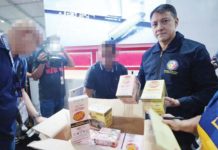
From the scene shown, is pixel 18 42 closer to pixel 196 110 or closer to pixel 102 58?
pixel 102 58

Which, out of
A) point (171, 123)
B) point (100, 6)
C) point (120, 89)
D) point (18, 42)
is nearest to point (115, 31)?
point (100, 6)

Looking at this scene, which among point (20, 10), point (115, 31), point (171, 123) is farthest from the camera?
point (20, 10)

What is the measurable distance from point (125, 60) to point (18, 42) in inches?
50.7

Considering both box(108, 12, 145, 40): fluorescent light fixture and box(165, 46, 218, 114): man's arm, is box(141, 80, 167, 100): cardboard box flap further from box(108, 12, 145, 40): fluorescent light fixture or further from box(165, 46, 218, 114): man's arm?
box(108, 12, 145, 40): fluorescent light fixture

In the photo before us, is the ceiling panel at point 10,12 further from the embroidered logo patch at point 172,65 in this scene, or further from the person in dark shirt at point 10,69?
the embroidered logo patch at point 172,65

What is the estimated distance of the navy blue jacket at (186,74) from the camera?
1.05 metres

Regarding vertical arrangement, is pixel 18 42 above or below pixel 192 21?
below

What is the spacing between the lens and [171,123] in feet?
2.39

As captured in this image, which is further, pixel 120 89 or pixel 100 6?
pixel 100 6

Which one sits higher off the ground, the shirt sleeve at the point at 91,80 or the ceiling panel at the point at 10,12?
the ceiling panel at the point at 10,12

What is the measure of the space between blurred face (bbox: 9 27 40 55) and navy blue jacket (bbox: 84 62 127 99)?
606mm

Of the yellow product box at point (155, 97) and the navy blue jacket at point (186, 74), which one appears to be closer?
the yellow product box at point (155, 97)

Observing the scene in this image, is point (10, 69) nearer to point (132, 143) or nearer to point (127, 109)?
point (127, 109)

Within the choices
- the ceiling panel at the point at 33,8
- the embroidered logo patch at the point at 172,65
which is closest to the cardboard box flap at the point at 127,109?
the embroidered logo patch at the point at 172,65
